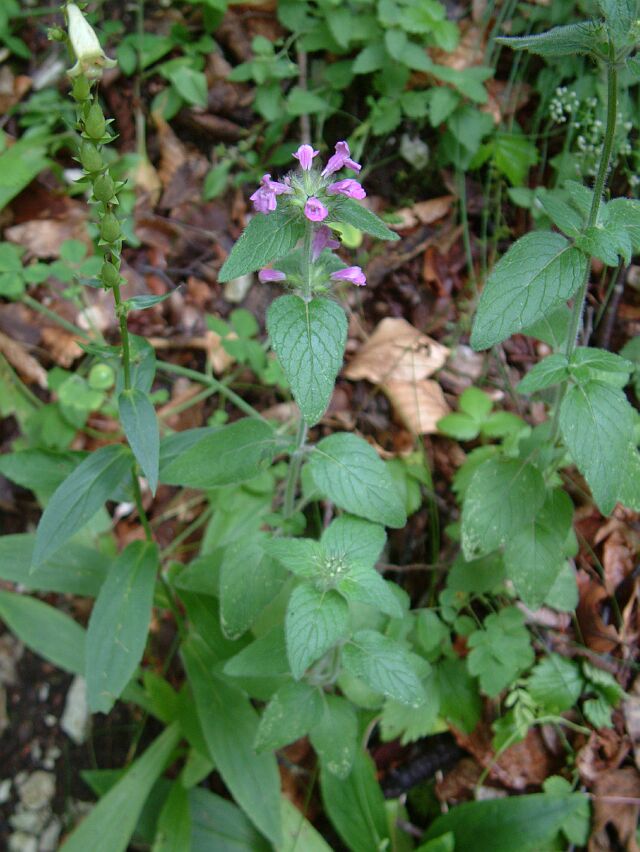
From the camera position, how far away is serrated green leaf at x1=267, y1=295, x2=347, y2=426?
1.29 meters

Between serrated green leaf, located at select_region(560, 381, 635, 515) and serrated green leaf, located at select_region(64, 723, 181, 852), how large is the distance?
162cm

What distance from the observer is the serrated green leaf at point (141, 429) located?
61.0 inches

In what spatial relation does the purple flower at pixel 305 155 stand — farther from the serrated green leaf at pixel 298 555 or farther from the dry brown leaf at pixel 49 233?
the dry brown leaf at pixel 49 233

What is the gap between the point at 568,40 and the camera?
52.7 inches

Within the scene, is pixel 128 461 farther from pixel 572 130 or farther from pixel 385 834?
pixel 572 130

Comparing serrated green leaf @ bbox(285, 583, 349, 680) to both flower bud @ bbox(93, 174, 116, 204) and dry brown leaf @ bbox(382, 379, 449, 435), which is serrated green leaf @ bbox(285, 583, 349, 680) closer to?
flower bud @ bbox(93, 174, 116, 204)

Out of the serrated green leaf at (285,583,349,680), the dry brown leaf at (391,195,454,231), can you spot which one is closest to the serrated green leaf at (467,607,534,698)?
the serrated green leaf at (285,583,349,680)

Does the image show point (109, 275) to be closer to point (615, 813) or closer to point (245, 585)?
point (245, 585)

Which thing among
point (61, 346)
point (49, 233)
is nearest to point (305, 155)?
point (61, 346)

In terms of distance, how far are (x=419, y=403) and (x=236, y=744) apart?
135 centimetres

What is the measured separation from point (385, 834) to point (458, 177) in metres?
2.49

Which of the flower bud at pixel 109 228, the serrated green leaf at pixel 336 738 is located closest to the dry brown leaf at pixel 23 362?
the flower bud at pixel 109 228

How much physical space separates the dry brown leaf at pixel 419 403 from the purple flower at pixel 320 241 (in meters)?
1.25

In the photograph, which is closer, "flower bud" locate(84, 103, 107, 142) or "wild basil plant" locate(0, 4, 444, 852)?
"flower bud" locate(84, 103, 107, 142)
